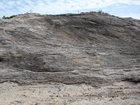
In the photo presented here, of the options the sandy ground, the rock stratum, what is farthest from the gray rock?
the sandy ground

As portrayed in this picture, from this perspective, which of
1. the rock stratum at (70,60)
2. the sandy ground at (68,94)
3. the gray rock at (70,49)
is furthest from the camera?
the gray rock at (70,49)

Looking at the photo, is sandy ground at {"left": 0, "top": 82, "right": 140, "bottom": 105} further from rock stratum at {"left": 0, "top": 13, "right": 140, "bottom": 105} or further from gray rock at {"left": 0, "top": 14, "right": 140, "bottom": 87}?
gray rock at {"left": 0, "top": 14, "right": 140, "bottom": 87}

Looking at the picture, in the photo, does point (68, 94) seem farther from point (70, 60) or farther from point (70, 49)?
point (70, 49)

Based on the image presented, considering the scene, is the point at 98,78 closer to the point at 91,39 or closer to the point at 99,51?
the point at 99,51

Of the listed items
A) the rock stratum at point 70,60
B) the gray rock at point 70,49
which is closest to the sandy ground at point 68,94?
the rock stratum at point 70,60

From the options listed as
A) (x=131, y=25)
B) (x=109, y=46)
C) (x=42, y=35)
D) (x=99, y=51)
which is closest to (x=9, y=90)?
(x=42, y=35)

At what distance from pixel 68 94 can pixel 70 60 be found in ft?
5.66

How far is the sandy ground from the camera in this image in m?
6.86

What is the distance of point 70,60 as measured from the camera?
28.2 ft

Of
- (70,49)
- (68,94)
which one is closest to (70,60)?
(70,49)

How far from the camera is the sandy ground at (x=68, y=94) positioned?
22.5 ft

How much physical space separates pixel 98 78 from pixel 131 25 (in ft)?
11.6

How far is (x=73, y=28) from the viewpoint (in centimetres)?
975

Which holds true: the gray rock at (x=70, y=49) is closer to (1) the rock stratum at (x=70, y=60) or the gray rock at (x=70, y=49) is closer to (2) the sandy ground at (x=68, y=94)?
(1) the rock stratum at (x=70, y=60)
